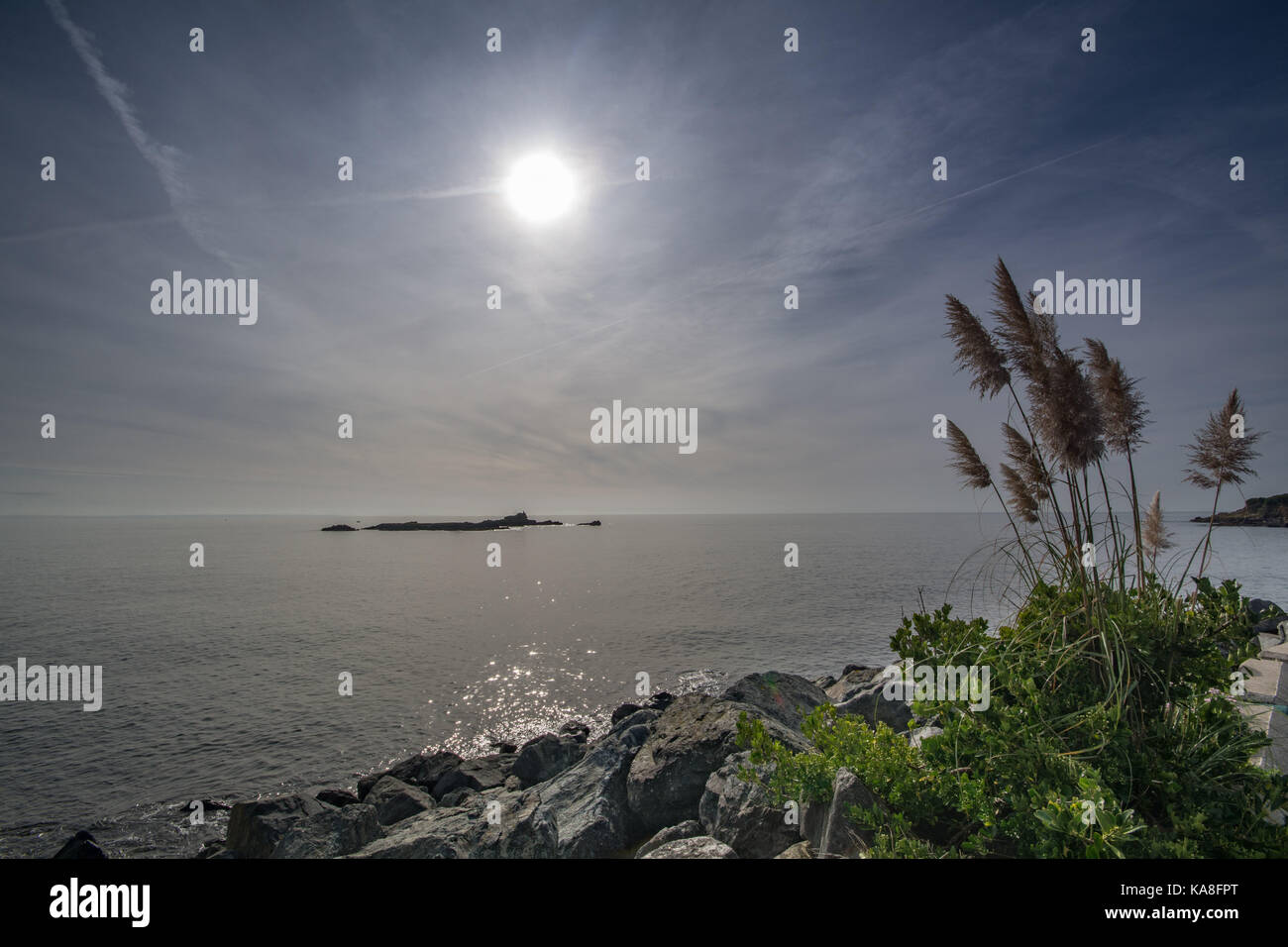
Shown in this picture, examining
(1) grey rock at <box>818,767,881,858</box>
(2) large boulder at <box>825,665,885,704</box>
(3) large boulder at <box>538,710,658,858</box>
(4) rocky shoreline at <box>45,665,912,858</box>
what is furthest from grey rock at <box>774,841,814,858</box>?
(2) large boulder at <box>825,665,885,704</box>

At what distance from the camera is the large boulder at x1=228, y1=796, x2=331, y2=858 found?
10148 millimetres

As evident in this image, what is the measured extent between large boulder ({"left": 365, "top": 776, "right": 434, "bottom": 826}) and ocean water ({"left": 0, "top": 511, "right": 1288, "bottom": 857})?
2273mm

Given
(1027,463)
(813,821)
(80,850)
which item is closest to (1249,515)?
(1027,463)

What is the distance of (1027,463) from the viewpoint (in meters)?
6.13

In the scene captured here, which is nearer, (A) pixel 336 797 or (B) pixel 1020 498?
(B) pixel 1020 498

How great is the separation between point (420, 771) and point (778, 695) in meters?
9.74

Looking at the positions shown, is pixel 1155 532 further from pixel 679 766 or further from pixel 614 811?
pixel 614 811

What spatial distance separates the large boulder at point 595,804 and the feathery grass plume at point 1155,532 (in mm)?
8132

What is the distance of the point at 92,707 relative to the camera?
65.2ft

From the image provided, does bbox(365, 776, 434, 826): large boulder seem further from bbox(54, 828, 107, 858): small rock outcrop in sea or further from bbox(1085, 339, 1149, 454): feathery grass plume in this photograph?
bbox(1085, 339, 1149, 454): feathery grass plume
